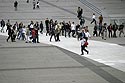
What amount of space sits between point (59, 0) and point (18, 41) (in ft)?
61.4

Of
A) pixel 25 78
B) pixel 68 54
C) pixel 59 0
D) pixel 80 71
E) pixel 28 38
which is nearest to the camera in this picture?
pixel 25 78

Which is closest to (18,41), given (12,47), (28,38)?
(28,38)

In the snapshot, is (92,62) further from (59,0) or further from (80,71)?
(59,0)

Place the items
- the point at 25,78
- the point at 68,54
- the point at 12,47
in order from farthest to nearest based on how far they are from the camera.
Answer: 1. the point at 12,47
2. the point at 68,54
3. the point at 25,78

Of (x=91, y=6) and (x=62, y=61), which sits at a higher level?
(x=91, y=6)

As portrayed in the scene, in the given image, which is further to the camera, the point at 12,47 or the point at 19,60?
the point at 12,47

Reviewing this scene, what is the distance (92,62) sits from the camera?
1836cm

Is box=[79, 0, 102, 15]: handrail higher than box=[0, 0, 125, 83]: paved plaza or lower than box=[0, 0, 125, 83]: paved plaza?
higher

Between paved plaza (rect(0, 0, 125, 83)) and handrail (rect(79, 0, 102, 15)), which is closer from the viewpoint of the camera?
paved plaza (rect(0, 0, 125, 83))

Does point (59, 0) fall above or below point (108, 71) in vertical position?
above

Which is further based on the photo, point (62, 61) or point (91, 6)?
point (91, 6)

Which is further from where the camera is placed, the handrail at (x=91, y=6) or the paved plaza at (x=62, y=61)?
the handrail at (x=91, y=6)

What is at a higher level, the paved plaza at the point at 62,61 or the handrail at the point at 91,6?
the handrail at the point at 91,6

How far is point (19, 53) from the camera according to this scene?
20.8 meters
